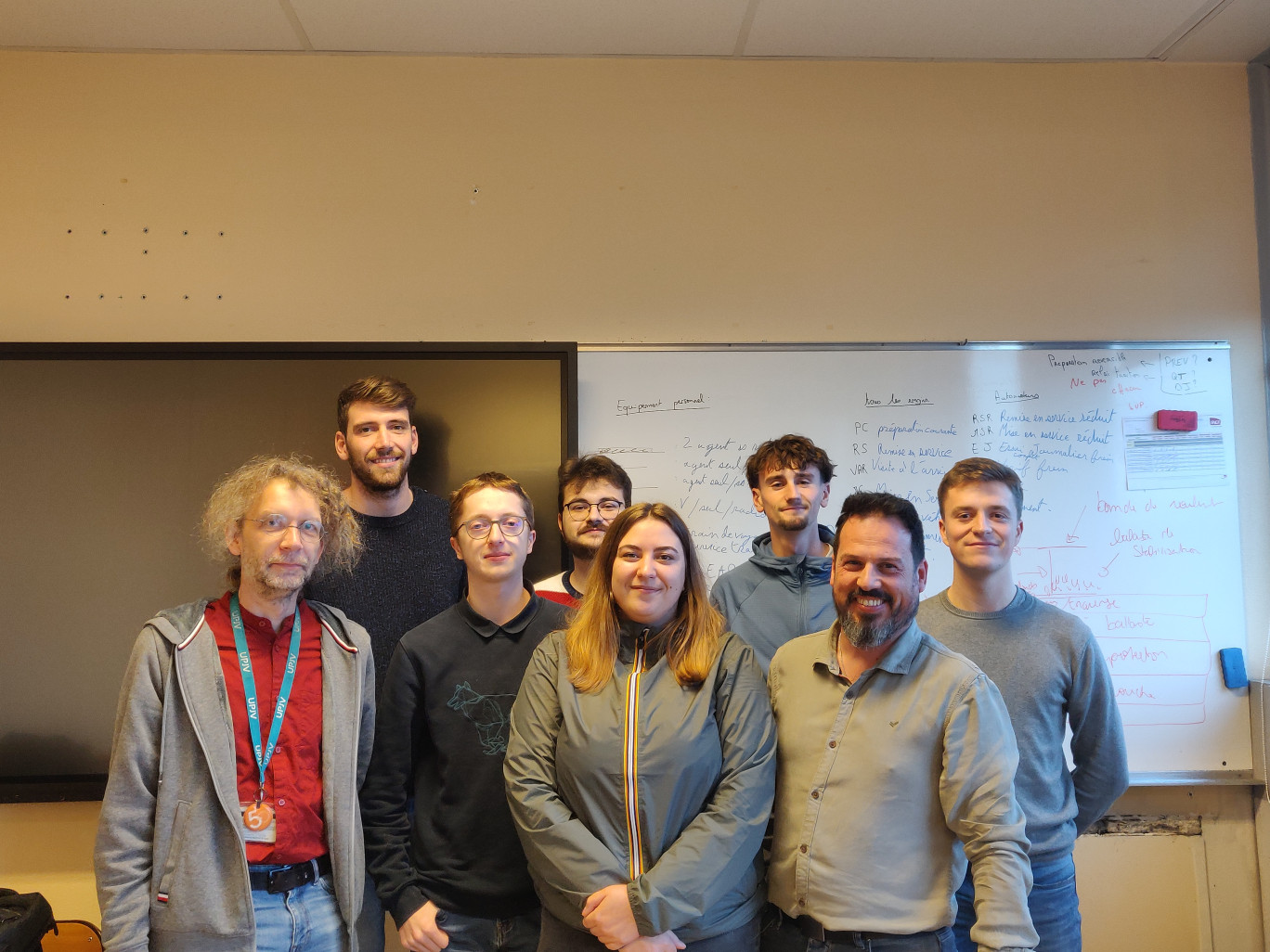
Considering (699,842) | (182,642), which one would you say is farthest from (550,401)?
(699,842)

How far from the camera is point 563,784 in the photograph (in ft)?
5.57

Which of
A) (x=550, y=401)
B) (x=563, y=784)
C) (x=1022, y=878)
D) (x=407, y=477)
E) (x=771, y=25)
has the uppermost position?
(x=771, y=25)

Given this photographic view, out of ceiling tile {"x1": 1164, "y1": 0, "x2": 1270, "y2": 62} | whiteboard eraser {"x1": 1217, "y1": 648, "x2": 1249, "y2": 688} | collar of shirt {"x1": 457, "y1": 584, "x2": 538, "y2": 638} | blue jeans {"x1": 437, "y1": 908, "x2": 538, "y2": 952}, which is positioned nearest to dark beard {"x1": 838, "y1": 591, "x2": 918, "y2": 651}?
collar of shirt {"x1": 457, "y1": 584, "x2": 538, "y2": 638}

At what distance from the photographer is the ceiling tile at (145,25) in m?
2.79

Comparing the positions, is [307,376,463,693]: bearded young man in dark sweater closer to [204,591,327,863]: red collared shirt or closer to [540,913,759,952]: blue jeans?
[204,591,327,863]: red collared shirt

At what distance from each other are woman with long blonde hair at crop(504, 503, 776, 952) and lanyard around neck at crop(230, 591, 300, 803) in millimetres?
484

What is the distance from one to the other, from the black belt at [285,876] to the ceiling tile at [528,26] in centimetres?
255

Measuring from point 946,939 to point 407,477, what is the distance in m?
1.95

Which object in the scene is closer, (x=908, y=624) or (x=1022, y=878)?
(x=1022, y=878)

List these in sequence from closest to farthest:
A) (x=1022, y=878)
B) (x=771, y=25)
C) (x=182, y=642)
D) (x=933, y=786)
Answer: (x=1022, y=878)
(x=933, y=786)
(x=182, y=642)
(x=771, y=25)

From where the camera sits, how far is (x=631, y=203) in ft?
10.1

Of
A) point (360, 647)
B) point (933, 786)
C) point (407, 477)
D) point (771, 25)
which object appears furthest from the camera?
point (771, 25)

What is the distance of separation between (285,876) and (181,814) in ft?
0.79

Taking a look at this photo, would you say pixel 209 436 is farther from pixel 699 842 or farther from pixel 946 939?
pixel 946 939
